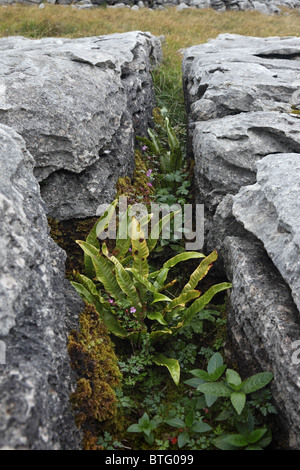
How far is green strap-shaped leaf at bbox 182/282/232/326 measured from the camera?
10.9ft

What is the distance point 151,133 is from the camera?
19.8 feet

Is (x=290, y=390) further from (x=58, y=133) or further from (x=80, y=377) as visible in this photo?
(x=58, y=133)

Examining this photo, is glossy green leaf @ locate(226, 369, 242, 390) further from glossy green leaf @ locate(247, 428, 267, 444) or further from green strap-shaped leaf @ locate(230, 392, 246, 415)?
glossy green leaf @ locate(247, 428, 267, 444)

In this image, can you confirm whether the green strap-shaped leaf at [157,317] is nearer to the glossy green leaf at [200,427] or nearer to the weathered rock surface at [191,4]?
the glossy green leaf at [200,427]

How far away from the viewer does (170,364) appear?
3.08m

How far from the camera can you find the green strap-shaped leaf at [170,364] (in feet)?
9.72

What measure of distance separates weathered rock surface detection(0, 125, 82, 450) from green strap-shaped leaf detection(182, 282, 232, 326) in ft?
3.37

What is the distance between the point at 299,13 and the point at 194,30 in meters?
17.5

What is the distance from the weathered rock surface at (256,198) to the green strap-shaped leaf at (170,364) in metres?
0.52

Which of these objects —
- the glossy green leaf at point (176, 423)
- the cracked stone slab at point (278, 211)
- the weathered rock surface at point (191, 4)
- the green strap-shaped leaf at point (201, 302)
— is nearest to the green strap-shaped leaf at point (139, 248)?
the green strap-shaped leaf at point (201, 302)

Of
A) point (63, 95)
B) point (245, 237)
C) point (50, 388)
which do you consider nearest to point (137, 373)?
point (50, 388)

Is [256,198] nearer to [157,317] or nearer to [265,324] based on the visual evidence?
[265,324]

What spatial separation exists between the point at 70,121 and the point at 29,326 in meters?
2.52

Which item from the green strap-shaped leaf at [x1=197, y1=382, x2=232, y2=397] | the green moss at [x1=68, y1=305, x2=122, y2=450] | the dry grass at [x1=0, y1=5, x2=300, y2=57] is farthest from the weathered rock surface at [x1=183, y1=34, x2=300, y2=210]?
the dry grass at [x1=0, y1=5, x2=300, y2=57]
